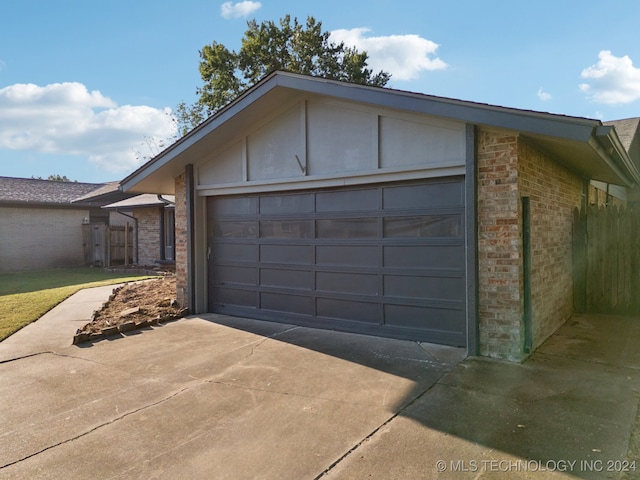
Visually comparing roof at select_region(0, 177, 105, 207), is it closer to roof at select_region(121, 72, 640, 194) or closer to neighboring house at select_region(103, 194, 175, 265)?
neighboring house at select_region(103, 194, 175, 265)

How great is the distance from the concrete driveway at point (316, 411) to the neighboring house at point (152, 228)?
35.3 ft

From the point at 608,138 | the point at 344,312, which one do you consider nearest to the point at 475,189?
the point at 608,138

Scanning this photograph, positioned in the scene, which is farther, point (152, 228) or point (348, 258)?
point (152, 228)

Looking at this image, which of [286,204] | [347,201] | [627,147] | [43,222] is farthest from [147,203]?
[627,147]

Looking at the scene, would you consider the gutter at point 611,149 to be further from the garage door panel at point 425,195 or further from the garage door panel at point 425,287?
the garage door panel at point 425,287

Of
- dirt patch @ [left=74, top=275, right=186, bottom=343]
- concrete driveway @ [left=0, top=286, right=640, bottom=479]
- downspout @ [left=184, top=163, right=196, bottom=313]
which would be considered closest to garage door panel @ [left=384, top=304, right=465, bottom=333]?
concrete driveway @ [left=0, top=286, right=640, bottom=479]

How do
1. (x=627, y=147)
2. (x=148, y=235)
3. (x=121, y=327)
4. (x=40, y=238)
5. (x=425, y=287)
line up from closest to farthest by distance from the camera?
(x=425, y=287)
(x=121, y=327)
(x=627, y=147)
(x=148, y=235)
(x=40, y=238)

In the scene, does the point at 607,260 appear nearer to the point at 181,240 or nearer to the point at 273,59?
the point at 181,240

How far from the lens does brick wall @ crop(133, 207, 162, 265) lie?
16.7 m

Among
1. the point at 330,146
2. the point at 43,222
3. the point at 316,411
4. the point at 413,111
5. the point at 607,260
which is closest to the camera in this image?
the point at 316,411

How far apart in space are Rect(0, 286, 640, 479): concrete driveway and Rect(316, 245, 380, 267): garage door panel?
3.97 feet

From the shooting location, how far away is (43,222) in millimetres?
17828

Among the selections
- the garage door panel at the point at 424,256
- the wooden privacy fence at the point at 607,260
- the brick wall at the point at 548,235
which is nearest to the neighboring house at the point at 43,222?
the garage door panel at the point at 424,256

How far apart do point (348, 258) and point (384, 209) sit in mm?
983
